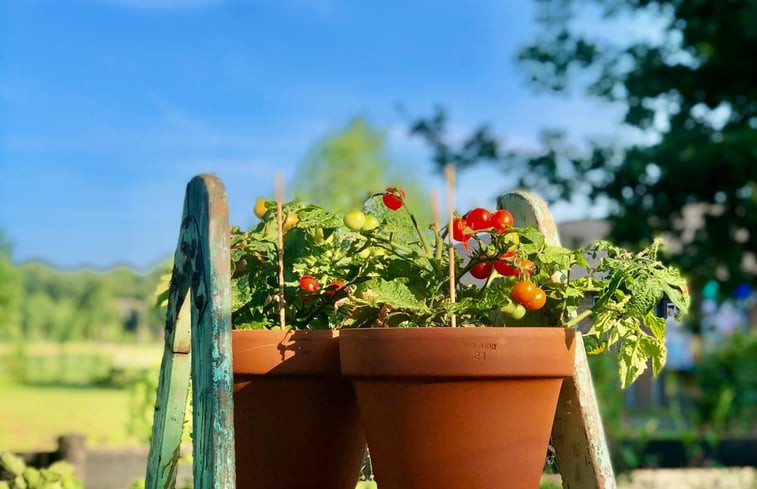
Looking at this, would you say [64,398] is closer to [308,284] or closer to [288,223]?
[288,223]

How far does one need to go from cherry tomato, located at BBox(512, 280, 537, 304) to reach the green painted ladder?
257 mm

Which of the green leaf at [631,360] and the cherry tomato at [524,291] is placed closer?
the cherry tomato at [524,291]

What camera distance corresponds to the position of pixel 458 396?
156cm

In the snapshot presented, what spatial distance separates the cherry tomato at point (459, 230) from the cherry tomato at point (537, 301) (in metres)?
0.22

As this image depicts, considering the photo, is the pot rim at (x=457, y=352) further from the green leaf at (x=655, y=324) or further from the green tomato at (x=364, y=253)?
the green tomato at (x=364, y=253)

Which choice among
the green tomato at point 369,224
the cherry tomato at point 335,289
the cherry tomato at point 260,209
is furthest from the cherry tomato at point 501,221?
the cherry tomato at point 260,209

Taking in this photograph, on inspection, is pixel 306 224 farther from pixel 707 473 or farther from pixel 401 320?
pixel 707 473

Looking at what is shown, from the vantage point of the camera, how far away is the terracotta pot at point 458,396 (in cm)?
152

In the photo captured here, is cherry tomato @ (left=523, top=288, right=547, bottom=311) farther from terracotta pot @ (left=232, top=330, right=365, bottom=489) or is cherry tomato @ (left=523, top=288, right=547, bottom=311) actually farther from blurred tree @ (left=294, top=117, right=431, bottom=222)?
blurred tree @ (left=294, top=117, right=431, bottom=222)

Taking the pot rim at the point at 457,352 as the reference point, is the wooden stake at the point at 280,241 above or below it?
above

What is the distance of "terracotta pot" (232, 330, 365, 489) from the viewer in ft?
5.72

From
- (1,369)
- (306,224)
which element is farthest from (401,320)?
(1,369)

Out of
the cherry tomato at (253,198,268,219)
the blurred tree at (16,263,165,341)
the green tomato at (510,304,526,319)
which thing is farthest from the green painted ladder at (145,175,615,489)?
the blurred tree at (16,263,165,341)

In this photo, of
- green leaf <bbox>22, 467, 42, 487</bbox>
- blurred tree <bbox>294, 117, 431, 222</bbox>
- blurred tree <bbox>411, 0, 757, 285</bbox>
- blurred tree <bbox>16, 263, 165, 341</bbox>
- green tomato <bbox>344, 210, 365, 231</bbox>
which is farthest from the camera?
blurred tree <bbox>16, 263, 165, 341</bbox>
